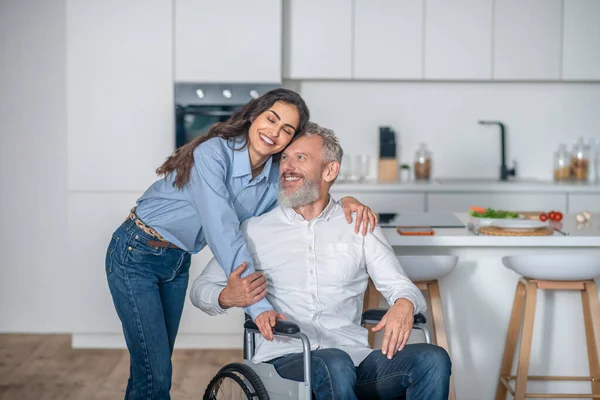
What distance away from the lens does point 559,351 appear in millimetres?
3389

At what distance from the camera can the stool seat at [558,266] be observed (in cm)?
303

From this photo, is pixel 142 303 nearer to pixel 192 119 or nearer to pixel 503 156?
pixel 192 119

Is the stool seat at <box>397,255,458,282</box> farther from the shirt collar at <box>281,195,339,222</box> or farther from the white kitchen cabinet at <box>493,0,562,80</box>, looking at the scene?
the white kitchen cabinet at <box>493,0,562,80</box>

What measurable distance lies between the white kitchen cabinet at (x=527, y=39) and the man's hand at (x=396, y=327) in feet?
10.1

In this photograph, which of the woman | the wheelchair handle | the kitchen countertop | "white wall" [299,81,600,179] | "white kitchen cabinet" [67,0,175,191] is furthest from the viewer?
"white wall" [299,81,600,179]

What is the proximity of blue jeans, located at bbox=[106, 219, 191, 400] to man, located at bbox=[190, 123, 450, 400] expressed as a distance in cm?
14

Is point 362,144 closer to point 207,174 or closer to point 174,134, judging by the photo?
point 174,134

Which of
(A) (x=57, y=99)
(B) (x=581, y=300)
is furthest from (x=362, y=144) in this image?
(B) (x=581, y=300)

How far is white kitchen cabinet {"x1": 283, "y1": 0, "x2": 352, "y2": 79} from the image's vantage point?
4984mm

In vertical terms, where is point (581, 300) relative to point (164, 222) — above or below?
below

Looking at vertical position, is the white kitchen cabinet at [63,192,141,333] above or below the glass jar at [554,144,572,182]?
below

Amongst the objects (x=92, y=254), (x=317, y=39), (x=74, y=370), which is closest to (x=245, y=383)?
(x=74, y=370)

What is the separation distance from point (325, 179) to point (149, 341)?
75cm

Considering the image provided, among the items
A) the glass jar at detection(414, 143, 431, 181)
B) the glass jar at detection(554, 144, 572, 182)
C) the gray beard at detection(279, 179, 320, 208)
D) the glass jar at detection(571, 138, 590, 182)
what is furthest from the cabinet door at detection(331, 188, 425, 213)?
the gray beard at detection(279, 179, 320, 208)
